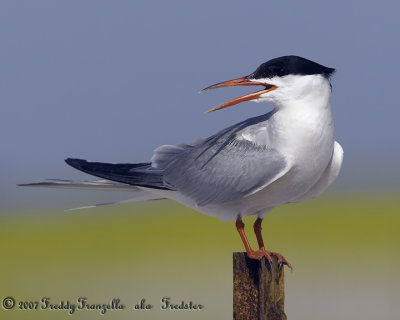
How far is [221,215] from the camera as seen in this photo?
561cm

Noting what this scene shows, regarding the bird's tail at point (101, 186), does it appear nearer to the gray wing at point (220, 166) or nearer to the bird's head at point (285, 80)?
the gray wing at point (220, 166)

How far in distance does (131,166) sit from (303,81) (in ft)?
5.68

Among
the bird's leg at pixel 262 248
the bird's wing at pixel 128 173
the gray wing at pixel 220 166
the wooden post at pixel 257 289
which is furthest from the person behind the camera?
the bird's wing at pixel 128 173

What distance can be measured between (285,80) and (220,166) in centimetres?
93

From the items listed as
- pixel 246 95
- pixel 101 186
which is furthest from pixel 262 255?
pixel 101 186

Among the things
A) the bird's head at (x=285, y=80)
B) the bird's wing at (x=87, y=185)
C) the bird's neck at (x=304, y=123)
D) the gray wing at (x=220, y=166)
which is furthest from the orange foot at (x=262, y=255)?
the bird's wing at (x=87, y=185)

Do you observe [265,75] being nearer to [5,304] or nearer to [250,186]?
[250,186]

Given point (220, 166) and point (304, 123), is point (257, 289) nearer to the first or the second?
point (220, 166)

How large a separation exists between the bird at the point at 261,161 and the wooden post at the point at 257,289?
84mm

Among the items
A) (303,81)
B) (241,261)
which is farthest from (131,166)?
(303,81)

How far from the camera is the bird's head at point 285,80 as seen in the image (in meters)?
5.20

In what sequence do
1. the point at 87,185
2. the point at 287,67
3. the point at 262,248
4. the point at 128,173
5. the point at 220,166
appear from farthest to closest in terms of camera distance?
the point at 87,185 → the point at 128,173 → the point at 220,166 → the point at 262,248 → the point at 287,67

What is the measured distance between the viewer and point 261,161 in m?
5.30

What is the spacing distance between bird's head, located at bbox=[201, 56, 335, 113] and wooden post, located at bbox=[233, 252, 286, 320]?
1237mm
